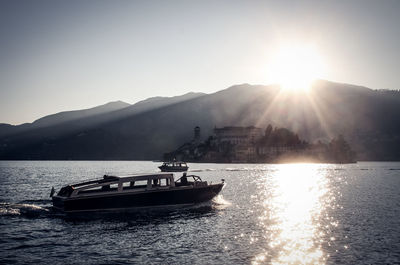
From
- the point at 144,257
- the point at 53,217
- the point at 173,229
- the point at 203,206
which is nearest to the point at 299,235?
the point at 173,229

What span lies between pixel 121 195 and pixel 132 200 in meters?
1.31

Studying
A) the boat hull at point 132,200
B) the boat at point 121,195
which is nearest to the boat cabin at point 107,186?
Answer: the boat at point 121,195

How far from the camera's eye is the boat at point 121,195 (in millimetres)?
35250

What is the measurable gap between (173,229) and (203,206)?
13.1 m

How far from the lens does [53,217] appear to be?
3503 cm

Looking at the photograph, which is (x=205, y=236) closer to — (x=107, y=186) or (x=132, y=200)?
(x=132, y=200)

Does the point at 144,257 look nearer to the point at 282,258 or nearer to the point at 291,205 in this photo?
the point at 282,258

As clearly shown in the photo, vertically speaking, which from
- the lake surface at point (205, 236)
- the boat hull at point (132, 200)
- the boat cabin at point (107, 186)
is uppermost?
the boat cabin at point (107, 186)

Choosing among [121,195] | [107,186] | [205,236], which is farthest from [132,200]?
[205,236]

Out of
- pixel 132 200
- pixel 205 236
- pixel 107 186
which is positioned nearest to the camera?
pixel 205 236

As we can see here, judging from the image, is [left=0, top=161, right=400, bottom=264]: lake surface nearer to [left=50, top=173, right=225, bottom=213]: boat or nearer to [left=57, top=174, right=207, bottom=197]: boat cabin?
[left=50, top=173, right=225, bottom=213]: boat

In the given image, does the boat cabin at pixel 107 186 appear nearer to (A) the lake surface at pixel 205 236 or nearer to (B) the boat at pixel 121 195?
(B) the boat at pixel 121 195

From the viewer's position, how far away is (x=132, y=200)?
1473 inches

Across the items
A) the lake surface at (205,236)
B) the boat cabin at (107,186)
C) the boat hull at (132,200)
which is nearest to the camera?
the lake surface at (205,236)
